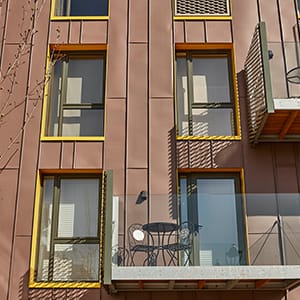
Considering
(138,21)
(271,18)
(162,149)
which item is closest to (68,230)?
(162,149)

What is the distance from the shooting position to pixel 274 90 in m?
10.2

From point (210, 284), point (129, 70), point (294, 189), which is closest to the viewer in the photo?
point (210, 284)

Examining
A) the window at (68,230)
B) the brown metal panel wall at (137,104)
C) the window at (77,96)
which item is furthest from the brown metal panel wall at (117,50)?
the window at (68,230)

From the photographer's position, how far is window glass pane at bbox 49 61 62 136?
11.1 metres

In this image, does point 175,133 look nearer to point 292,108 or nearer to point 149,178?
point 149,178

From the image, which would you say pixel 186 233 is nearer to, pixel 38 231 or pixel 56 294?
pixel 56 294

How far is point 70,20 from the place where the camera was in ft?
38.2

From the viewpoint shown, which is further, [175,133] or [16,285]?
[175,133]

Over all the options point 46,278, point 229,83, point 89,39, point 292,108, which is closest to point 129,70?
point 89,39

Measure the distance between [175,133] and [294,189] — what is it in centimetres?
247

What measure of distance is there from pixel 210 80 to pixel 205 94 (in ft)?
1.13

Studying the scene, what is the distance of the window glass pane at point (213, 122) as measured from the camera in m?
11.0

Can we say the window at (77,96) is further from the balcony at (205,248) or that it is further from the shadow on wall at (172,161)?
the balcony at (205,248)

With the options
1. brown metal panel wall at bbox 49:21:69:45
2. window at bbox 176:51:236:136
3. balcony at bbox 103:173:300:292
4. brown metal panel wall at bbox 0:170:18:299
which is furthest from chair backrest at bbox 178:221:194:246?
brown metal panel wall at bbox 49:21:69:45
